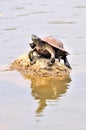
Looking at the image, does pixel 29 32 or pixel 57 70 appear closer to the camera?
pixel 57 70

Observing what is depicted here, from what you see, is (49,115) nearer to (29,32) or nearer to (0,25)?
(29,32)

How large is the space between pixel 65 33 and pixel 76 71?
363 centimetres

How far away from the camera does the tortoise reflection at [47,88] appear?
9.43 meters

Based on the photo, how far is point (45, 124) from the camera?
315 inches

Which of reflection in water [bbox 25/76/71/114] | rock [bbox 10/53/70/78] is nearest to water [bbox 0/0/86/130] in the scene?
reflection in water [bbox 25/76/71/114]

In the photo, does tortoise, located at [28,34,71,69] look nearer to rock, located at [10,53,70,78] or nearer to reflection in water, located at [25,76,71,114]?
rock, located at [10,53,70,78]

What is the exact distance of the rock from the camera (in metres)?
10.7

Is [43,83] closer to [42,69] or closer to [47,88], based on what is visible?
[47,88]

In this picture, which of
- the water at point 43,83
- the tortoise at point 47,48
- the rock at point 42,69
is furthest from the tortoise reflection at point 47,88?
the tortoise at point 47,48

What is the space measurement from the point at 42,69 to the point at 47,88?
2.54ft

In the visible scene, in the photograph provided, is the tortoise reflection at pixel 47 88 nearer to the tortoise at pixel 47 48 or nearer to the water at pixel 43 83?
the water at pixel 43 83

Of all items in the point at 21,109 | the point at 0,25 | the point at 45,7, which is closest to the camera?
the point at 21,109

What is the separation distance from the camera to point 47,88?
32.9ft

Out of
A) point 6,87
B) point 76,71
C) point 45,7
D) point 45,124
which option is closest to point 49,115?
point 45,124
